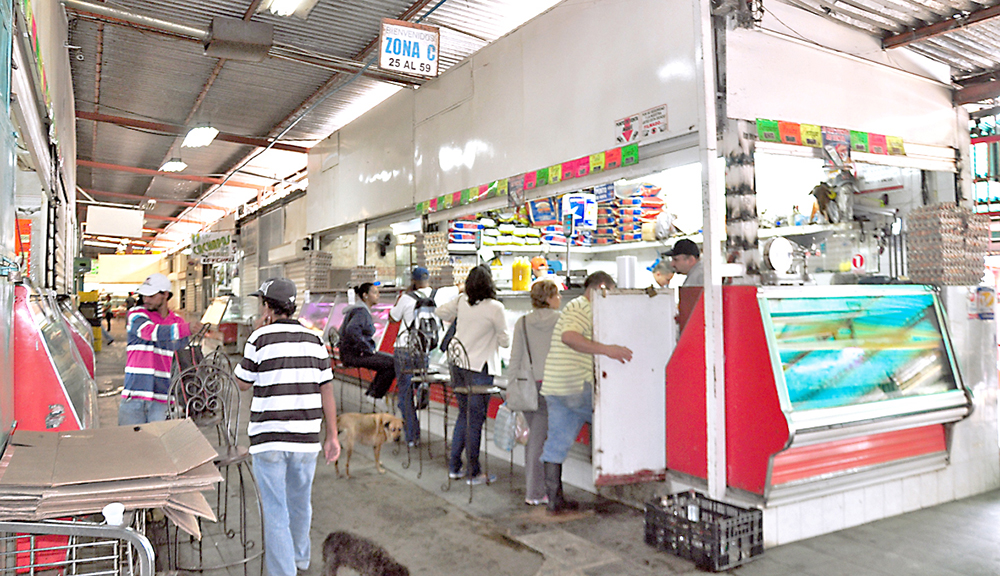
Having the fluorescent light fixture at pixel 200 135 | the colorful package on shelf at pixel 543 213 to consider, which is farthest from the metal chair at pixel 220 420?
the fluorescent light fixture at pixel 200 135

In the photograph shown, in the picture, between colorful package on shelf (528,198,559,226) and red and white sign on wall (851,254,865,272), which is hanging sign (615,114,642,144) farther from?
red and white sign on wall (851,254,865,272)

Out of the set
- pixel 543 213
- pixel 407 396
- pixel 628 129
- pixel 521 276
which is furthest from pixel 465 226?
pixel 628 129

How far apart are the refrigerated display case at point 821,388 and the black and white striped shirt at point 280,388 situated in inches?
96.6

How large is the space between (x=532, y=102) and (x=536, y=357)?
9.35ft

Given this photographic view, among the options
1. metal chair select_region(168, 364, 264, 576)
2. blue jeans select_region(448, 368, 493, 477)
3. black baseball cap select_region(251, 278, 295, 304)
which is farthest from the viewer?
blue jeans select_region(448, 368, 493, 477)

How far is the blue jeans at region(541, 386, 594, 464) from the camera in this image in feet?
14.6

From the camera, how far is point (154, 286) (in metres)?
4.36

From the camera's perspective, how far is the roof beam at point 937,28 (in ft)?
14.9

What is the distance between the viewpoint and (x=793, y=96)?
4.65 metres

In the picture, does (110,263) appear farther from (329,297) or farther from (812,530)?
(812,530)

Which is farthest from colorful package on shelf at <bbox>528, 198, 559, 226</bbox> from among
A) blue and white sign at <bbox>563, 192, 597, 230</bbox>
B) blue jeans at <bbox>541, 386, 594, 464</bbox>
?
blue jeans at <bbox>541, 386, 594, 464</bbox>

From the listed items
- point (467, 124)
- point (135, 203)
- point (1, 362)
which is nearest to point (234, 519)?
point (1, 362)

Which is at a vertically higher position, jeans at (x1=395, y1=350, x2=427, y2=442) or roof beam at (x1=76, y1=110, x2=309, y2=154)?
roof beam at (x1=76, y1=110, x2=309, y2=154)

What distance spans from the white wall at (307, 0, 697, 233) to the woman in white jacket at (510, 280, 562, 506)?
1.53m
